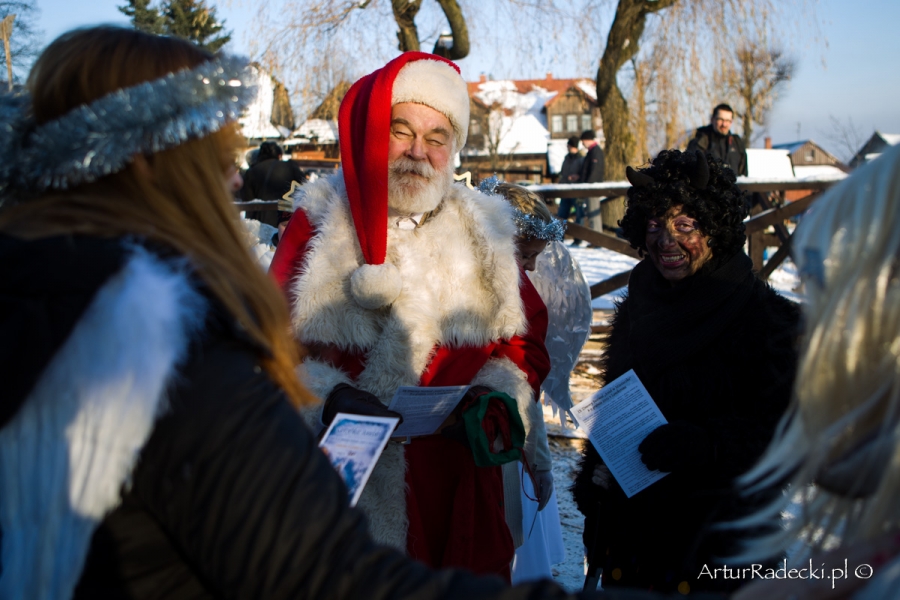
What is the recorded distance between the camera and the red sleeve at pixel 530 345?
8.11 feet

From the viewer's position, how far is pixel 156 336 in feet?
2.91

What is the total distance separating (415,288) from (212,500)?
152 centimetres

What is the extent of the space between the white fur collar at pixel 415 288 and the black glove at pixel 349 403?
0.50 ft

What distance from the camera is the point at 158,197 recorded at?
1.02 metres

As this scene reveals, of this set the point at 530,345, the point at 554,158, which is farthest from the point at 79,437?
the point at 554,158

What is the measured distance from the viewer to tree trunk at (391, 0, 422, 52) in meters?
9.86

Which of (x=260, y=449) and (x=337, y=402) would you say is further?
(x=337, y=402)

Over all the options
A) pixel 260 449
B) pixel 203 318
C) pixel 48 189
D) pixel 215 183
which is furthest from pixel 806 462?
Answer: pixel 48 189

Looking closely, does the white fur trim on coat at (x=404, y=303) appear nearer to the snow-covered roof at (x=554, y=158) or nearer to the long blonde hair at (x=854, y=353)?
the long blonde hair at (x=854, y=353)

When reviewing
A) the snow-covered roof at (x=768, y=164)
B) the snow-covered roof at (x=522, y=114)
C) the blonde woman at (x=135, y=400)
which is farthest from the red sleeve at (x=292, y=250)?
the snow-covered roof at (x=522, y=114)

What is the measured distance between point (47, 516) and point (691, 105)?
405 inches

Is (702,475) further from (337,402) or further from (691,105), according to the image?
(691,105)

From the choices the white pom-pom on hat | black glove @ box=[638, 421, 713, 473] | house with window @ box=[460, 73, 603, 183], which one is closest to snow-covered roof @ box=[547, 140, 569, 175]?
house with window @ box=[460, 73, 603, 183]

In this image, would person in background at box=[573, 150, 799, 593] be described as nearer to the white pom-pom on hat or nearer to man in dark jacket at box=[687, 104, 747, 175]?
the white pom-pom on hat
